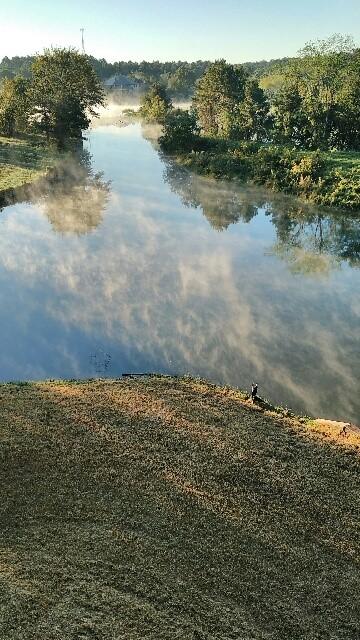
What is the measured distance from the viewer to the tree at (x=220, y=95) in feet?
285

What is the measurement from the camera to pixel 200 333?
25.9 meters

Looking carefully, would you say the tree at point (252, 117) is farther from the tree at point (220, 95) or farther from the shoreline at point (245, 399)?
the shoreline at point (245, 399)

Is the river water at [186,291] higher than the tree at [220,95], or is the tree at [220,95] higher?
the tree at [220,95]

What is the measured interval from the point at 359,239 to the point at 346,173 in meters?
15.4

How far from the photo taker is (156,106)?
116 m

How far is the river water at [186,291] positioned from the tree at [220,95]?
3969cm

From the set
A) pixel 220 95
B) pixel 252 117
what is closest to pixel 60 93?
pixel 220 95

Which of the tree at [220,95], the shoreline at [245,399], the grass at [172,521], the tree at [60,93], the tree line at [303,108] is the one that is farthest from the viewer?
the tree at [220,95]

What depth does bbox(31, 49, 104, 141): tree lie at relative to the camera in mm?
78812

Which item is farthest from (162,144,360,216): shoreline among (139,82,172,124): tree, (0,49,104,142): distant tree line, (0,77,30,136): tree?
(139,82,172,124): tree

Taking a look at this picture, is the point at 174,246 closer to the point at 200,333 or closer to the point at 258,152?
the point at 200,333

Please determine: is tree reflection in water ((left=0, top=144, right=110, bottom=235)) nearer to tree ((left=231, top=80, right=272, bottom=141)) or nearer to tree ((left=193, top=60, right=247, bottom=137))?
tree ((left=231, top=80, right=272, bottom=141))

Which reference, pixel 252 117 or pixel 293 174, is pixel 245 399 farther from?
pixel 252 117

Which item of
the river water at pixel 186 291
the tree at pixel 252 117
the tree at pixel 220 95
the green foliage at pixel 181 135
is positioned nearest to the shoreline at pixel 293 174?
the river water at pixel 186 291
